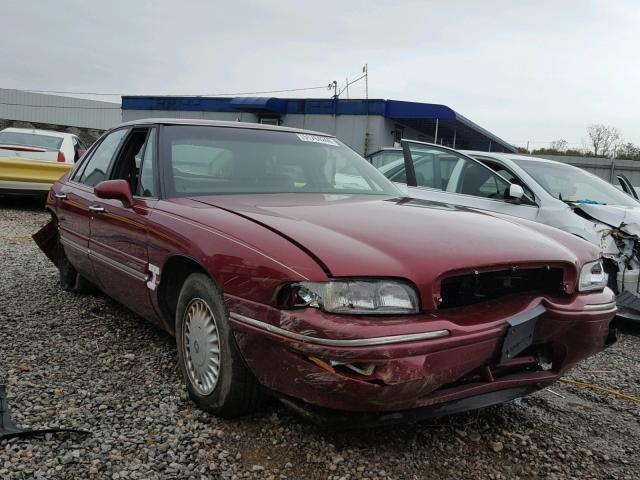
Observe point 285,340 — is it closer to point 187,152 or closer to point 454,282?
point 454,282

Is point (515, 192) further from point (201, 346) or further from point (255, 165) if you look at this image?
point (201, 346)

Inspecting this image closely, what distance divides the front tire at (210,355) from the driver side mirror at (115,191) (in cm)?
81

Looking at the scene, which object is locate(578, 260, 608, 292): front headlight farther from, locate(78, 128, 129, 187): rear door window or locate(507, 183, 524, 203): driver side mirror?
Result: locate(78, 128, 129, 187): rear door window

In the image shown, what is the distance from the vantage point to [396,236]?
7.61 feet

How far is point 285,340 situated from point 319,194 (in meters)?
1.44

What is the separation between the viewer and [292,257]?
2.11 meters

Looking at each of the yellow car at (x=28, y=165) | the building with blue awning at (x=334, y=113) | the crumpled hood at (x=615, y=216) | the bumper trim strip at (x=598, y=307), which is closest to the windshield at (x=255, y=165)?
the bumper trim strip at (x=598, y=307)

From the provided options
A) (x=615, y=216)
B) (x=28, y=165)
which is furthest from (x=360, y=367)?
(x=28, y=165)

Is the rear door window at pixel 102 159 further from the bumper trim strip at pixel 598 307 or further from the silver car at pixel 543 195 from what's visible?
the bumper trim strip at pixel 598 307

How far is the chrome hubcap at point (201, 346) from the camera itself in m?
2.54

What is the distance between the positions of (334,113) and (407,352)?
A: 19854 mm

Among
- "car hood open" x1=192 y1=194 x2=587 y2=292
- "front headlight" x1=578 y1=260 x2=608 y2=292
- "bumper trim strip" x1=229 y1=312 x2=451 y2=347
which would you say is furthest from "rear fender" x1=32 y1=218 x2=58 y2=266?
"front headlight" x1=578 y1=260 x2=608 y2=292

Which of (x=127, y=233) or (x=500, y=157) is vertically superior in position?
(x=500, y=157)

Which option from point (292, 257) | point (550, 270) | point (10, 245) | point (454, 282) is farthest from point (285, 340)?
point (10, 245)
